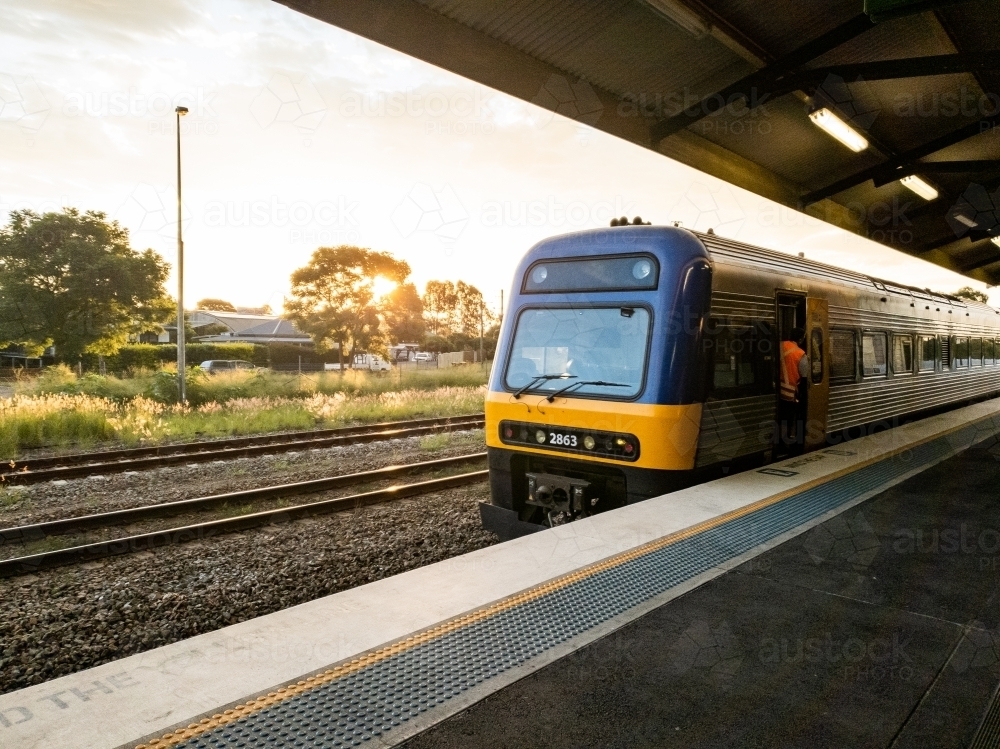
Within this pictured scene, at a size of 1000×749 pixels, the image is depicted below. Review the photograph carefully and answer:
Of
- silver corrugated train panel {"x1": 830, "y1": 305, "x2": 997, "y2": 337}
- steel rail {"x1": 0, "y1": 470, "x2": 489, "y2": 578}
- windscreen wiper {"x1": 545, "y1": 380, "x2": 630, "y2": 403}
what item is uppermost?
silver corrugated train panel {"x1": 830, "y1": 305, "x2": 997, "y2": 337}

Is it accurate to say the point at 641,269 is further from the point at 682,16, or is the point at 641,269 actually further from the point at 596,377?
the point at 682,16

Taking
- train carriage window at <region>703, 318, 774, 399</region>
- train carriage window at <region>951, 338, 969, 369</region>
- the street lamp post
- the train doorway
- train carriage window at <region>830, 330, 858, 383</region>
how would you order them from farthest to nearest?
the street lamp post → train carriage window at <region>951, 338, 969, 369</region> → train carriage window at <region>830, 330, 858, 383</region> → the train doorway → train carriage window at <region>703, 318, 774, 399</region>

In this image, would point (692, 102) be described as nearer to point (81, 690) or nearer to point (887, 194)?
point (887, 194)

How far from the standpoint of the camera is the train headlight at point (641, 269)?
230 inches

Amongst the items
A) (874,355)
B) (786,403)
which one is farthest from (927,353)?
(786,403)

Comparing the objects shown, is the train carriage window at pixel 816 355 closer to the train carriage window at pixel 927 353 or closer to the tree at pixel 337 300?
the train carriage window at pixel 927 353

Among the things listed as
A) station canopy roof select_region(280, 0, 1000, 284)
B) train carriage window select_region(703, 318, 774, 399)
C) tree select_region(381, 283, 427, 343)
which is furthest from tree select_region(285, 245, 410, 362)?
train carriage window select_region(703, 318, 774, 399)

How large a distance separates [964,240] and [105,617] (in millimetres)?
21692

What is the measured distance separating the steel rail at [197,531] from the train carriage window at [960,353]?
12180 mm

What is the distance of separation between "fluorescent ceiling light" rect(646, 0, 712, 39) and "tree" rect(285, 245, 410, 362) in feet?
71.6

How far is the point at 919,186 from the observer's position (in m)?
13.5

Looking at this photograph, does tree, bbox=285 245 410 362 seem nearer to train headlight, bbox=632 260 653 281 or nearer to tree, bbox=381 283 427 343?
tree, bbox=381 283 427 343

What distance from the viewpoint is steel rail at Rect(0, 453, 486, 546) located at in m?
6.76

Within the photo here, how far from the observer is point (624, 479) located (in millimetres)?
5766
